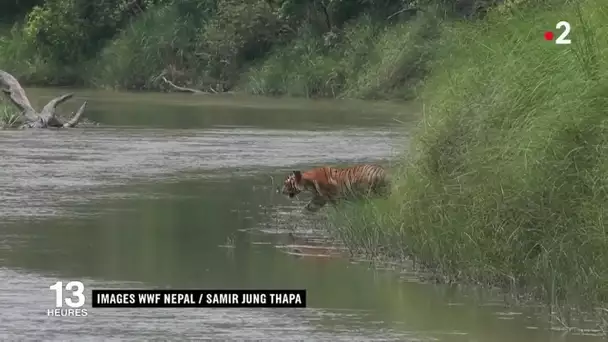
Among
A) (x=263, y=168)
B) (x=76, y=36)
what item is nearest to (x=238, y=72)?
(x=76, y=36)

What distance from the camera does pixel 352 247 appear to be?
1222 centimetres

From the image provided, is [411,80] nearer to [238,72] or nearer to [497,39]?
[238,72]

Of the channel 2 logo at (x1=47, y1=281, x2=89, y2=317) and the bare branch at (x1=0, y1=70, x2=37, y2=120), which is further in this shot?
the bare branch at (x1=0, y1=70, x2=37, y2=120)

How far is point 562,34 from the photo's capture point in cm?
1032

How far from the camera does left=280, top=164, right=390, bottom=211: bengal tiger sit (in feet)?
44.7

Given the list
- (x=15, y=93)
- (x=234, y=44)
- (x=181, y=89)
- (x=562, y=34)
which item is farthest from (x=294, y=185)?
(x=234, y=44)

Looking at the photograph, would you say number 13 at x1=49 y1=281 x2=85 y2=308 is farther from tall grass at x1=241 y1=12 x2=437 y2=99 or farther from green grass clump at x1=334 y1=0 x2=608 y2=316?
tall grass at x1=241 y1=12 x2=437 y2=99

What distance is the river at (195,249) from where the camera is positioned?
930 cm

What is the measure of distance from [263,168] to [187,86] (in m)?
29.1

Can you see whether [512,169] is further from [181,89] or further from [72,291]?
[181,89]

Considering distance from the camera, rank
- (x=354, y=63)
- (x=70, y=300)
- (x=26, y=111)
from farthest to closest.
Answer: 1. (x=354, y=63)
2. (x=26, y=111)
3. (x=70, y=300)

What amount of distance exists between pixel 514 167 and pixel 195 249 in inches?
144

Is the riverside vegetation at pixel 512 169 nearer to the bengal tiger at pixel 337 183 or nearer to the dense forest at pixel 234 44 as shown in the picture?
the bengal tiger at pixel 337 183

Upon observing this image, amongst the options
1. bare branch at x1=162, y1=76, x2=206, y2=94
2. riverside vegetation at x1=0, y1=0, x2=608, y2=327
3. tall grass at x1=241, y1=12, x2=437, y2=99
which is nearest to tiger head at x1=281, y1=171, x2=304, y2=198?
riverside vegetation at x1=0, y1=0, x2=608, y2=327
